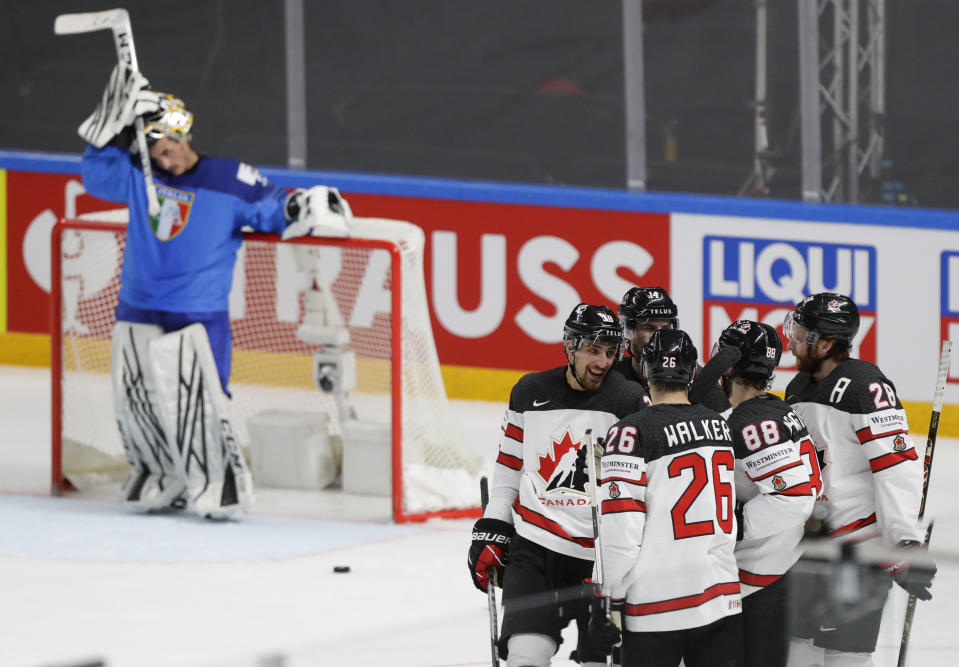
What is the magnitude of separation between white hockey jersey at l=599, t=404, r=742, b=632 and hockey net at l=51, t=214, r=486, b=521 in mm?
3055

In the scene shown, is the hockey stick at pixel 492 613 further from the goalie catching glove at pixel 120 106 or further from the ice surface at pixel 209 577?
the goalie catching glove at pixel 120 106

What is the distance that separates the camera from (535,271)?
27.0 feet

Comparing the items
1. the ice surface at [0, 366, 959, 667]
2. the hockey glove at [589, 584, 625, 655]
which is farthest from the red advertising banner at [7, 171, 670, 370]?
the hockey glove at [589, 584, 625, 655]

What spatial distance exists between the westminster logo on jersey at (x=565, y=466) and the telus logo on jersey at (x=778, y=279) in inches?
151

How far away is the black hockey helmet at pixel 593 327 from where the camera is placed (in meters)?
3.92

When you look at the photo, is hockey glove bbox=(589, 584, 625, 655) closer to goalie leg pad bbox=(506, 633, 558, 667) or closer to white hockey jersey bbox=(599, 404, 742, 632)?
white hockey jersey bbox=(599, 404, 742, 632)

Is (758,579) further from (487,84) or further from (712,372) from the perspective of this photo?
(487,84)

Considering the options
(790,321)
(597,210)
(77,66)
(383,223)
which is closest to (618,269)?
(597,210)

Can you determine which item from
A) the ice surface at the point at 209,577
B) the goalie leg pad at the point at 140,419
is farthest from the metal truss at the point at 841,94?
the goalie leg pad at the point at 140,419

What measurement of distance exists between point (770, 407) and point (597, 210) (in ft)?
14.7

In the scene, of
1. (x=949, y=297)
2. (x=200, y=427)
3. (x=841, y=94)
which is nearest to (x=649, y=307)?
(x=200, y=427)

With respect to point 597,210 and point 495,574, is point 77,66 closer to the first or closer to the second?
point 597,210

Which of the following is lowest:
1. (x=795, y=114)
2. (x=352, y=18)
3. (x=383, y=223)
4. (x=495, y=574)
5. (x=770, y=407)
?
(x=495, y=574)

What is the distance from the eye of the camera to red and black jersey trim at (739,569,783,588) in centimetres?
360
